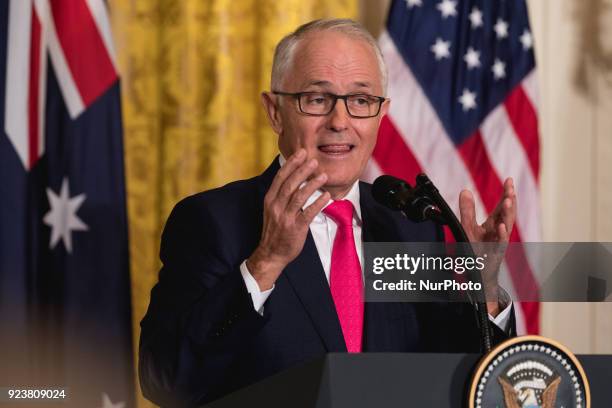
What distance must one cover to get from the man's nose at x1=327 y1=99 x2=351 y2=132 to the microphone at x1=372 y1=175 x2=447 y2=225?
1.34 ft

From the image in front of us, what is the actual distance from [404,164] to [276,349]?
151 centimetres

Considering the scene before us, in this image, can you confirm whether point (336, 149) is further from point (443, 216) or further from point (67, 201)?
point (67, 201)

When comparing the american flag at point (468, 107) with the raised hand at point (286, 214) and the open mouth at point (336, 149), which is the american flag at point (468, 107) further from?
the raised hand at point (286, 214)

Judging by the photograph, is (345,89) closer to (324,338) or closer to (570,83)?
(324,338)

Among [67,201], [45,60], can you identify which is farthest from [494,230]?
[45,60]

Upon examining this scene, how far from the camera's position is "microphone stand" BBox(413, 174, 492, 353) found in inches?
50.0

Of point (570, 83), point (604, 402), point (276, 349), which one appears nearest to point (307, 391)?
point (604, 402)

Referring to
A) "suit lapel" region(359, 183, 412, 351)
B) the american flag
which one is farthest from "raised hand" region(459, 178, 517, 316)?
the american flag

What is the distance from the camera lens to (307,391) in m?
0.94

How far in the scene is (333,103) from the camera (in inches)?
74.7

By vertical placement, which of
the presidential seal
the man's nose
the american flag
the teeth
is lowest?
the presidential seal

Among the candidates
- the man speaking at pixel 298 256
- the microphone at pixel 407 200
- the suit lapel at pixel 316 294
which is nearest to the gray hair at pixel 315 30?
the man speaking at pixel 298 256

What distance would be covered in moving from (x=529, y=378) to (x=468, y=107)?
220cm

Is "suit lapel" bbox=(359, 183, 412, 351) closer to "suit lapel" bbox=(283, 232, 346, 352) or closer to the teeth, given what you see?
"suit lapel" bbox=(283, 232, 346, 352)
